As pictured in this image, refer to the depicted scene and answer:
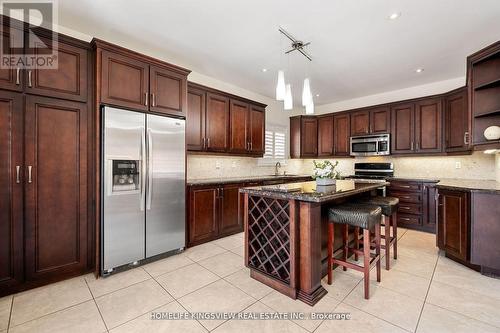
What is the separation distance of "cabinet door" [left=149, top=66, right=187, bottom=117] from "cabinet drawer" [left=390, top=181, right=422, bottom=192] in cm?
409

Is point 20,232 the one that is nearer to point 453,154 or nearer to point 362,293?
point 362,293

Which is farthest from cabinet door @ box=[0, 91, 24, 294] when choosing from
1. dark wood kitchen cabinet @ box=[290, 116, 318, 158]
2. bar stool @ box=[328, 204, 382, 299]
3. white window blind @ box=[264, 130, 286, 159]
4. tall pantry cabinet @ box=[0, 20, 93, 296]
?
dark wood kitchen cabinet @ box=[290, 116, 318, 158]

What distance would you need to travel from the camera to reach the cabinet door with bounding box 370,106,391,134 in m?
4.68

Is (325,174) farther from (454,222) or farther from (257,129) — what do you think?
(257,129)

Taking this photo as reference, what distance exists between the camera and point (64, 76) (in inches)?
91.4

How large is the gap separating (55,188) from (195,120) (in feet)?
A: 6.52

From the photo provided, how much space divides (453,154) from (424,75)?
1481 millimetres

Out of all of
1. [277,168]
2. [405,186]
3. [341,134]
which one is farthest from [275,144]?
[405,186]

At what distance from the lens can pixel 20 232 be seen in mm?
2109

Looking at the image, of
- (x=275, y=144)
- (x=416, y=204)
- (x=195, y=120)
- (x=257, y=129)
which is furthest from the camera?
(x=275, y=144)

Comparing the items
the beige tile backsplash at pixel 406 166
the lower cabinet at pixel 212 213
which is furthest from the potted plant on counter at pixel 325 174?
the beige tile backsplash at pixel 406 166

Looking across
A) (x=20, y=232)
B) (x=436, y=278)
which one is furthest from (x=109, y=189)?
(x=436, y=278)

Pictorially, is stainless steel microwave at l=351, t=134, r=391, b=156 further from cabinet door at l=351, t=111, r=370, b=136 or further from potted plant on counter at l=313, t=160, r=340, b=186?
potted plant on counter at l=313, t=160, r=340, b=186

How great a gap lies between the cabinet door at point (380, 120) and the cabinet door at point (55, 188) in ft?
16.7
